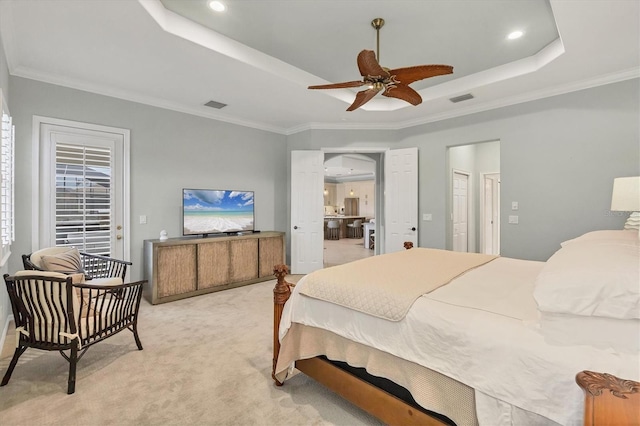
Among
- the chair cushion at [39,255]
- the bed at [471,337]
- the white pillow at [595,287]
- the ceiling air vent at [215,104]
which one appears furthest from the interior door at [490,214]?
the chair cushion at [39,255]

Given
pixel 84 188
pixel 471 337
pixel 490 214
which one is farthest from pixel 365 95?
pixel 490 214

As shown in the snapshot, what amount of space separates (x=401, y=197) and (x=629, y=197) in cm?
287

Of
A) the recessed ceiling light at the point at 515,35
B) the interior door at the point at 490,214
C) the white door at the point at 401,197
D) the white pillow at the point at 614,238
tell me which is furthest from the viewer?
the interior door at the point at 490,214

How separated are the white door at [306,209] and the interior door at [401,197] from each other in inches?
47.0

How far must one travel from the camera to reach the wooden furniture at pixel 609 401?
77cm

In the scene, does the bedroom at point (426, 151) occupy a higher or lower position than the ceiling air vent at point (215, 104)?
lower

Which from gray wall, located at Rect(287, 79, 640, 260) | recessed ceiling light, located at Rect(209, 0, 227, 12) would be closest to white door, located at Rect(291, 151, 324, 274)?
gray wall, located at Rect(287, 79, 640, 260)

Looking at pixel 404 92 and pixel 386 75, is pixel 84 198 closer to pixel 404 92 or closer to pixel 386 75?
pixel 386 75

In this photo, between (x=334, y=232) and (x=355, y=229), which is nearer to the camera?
(x=334, y=232)

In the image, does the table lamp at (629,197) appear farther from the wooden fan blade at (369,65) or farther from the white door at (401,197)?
the white door at (401,197)

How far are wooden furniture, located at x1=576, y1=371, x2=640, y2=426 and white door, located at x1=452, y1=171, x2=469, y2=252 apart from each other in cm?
468

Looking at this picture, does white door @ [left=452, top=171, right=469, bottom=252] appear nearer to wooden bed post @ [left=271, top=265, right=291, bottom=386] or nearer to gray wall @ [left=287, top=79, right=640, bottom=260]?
gray wall @ [left=287, top=79, right=640, bottom=260]

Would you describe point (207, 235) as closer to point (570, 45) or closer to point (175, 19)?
point (175, 19)

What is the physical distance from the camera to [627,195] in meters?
2.76
